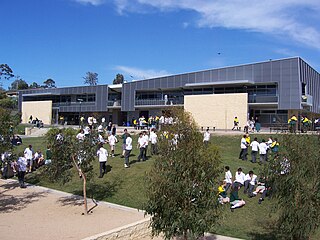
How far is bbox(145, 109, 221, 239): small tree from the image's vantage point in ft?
21.6

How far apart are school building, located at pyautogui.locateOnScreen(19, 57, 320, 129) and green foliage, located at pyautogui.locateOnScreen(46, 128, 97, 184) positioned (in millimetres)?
22906

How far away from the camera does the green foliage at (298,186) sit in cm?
727

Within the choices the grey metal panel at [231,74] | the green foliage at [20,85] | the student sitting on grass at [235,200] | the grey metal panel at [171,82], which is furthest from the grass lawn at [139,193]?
the green foliage at [20,85]

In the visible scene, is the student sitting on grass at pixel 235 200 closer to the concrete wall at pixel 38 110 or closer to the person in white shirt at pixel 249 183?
the person in white shirt at pixel 249 183

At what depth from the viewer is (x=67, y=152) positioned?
41.0 ft

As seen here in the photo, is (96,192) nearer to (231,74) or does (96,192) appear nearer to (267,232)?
(267,232)

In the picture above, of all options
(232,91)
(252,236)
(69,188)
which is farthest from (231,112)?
(252,236)

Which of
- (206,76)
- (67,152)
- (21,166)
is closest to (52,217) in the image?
(67,152)

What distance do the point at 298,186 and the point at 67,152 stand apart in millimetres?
8107

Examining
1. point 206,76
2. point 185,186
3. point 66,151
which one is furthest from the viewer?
point 206,76

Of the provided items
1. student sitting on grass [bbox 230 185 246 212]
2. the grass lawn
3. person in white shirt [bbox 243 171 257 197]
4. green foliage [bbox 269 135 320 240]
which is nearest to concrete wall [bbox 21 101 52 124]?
the grass lawn

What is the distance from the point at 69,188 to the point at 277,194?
34.6 feet

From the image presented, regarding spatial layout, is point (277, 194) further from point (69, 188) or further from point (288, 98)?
point (288, 98)

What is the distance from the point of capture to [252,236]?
1023 centimetres
